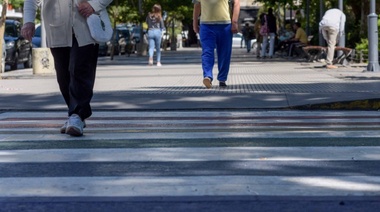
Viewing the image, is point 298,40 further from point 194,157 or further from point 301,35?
point 194,157

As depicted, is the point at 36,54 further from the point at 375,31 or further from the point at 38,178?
the point at 38,178

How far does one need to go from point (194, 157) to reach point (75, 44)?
2.07 meters

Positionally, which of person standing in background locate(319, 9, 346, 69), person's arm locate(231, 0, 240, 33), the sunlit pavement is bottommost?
the sunlit pavement

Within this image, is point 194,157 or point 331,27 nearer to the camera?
point 194,157

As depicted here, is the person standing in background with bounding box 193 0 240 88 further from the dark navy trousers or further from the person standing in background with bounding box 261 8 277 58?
the person standing in background with bounding box 261 8 277 58

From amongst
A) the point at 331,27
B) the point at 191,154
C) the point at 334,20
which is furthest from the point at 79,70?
the point at 334,20

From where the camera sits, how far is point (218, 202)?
5.44 metres

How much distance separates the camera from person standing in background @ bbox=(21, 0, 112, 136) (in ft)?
28.4

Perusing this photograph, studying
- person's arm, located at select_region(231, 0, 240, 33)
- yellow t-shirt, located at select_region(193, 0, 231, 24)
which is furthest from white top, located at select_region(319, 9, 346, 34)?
yellow t-shirt, located at select_region(193, 0, 231, 24)

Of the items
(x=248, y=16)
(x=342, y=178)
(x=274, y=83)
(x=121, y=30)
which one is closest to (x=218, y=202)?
(x=342, y=178)

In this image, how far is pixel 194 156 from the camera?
7.23 metres

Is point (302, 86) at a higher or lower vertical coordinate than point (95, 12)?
lower

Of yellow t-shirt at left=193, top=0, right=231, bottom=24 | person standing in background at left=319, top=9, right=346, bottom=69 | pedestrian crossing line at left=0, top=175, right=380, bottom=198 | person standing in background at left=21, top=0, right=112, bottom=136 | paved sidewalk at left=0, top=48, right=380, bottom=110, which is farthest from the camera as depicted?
person standing in background at left=319, top=9, right=346, bottom=69

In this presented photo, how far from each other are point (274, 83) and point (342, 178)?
10404 mm
